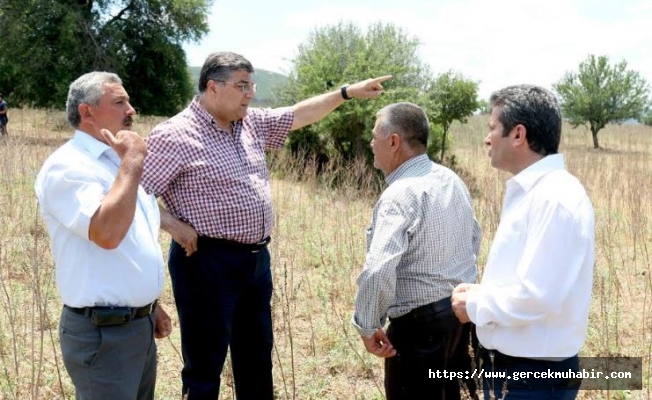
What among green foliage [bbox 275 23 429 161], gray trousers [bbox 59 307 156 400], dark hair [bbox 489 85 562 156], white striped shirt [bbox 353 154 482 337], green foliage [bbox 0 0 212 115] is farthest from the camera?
green foliage [bbox 0 0 212 115]

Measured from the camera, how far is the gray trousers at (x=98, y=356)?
7.25 feet

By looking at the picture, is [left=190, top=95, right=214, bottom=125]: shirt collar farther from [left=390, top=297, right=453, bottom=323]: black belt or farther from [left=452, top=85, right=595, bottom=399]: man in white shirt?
[left=452, top=85, right=595, bottom=399]: man in white shirt

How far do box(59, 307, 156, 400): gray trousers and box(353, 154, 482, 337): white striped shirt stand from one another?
0.91 metres

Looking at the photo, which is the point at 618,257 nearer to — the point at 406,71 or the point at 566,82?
the point at 406,71

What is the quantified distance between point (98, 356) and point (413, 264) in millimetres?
1253

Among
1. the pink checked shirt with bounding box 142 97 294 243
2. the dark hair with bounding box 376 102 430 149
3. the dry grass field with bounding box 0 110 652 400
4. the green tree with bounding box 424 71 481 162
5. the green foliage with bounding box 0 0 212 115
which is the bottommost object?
the dry grass field with bounding box 0 110 652 400

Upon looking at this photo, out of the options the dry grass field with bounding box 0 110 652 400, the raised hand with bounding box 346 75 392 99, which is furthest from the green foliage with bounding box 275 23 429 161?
the raised hand with bounding box 346 75 392 99

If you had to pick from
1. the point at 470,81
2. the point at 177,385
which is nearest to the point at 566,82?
the point at 470,81

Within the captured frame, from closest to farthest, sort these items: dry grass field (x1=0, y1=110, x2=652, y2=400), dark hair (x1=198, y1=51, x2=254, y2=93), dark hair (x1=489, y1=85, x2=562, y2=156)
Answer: dark hair (x1=489, y1=85, x2=562, y2=156) < dark hair (x1=198, y1=51, x2=254, y2=93) < dry grass field (x1=0, y1=110, x2=652, y2=400)

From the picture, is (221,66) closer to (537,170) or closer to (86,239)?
(86,239)

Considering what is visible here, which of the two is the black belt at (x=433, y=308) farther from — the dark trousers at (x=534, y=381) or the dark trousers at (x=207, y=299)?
the dark trousers at (x=207, y=299)

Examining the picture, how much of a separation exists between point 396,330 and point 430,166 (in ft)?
2.35

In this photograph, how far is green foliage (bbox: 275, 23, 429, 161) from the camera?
36.1 ft

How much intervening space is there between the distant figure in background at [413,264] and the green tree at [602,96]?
93.4ft
